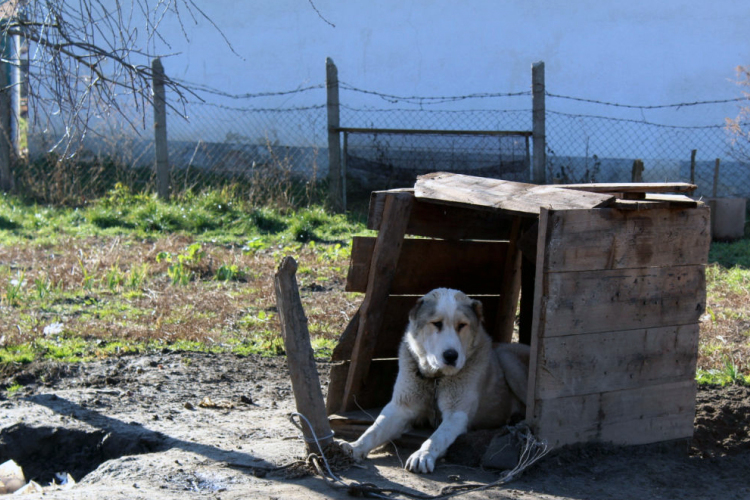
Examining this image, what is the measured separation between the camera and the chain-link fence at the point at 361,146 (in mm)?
11227

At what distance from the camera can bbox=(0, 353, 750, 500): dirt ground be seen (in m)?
3.53

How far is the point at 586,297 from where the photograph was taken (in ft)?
12.4

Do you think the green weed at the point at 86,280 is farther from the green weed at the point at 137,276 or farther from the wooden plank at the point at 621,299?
the wooden plank at the point at 621,299

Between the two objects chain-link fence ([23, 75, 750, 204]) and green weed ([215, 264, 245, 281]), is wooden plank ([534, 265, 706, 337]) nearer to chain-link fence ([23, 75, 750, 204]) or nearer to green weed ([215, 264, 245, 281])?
green weed ([215, 264, 245, 281])

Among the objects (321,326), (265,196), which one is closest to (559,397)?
(321,326)

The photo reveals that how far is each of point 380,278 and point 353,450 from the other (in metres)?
1.12

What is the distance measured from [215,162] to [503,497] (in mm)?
10376

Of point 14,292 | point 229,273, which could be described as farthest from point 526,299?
point 14,292

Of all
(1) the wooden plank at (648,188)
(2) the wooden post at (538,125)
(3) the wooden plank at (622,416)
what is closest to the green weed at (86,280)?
(1) the wooden plank at (648,188)

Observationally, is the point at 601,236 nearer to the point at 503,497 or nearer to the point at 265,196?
the point at 503,497

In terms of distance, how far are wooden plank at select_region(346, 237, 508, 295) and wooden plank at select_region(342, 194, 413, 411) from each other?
0.21ft

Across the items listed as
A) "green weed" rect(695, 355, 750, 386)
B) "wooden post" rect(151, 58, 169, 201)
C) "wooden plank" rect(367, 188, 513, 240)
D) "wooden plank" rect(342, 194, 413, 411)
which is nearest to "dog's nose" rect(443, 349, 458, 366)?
"wooden plank" rect(342, 194, 413, 411)

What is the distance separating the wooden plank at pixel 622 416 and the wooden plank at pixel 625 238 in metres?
0.70

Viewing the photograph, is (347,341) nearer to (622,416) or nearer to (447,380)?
(447,380)
